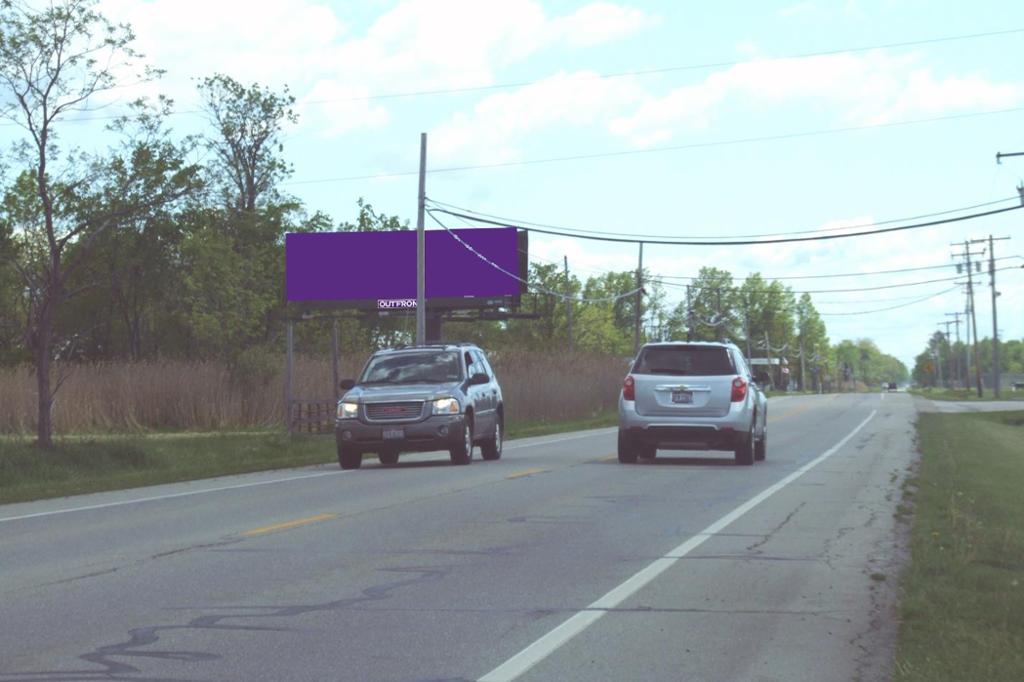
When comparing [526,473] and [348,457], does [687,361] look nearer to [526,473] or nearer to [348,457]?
[526,473]

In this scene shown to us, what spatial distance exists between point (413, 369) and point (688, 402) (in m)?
4.68

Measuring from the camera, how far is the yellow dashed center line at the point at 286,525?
13212mm

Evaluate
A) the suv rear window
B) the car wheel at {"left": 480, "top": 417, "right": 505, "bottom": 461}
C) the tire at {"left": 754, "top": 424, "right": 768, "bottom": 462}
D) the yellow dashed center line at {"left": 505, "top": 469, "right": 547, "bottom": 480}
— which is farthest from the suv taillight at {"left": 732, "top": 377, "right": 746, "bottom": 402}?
the car wheel at {"left": 480, "top": 417, "right": 505, "bottom": 461}

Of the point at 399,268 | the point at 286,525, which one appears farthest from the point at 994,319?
the point at 286,525

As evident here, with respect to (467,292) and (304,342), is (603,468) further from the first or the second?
(304,342)

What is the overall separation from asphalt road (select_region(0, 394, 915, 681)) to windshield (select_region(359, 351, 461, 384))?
5241mm

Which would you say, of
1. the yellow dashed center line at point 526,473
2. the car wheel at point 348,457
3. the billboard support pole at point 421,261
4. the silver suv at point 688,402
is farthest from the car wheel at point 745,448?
the billboard support pole at point 421,261

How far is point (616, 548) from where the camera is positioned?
1193 cm

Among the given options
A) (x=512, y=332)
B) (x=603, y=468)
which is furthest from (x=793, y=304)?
(x=603, y=468)

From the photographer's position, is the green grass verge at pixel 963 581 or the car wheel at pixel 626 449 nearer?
the green grass verge at pixel 963 581

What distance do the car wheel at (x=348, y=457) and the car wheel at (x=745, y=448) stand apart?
6.05 meters

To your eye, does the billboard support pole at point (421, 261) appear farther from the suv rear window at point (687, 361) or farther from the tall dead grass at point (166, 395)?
the suv rear window at point (687, 361)

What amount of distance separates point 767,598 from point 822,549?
2.77m

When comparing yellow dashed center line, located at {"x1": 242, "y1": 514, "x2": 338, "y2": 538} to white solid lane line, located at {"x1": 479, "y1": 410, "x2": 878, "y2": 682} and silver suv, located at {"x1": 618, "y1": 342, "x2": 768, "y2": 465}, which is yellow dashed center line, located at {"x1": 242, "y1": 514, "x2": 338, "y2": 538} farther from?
silver suv, located at {"x1": 618, "y1": 342, "x2": 768, "y2": 465}
